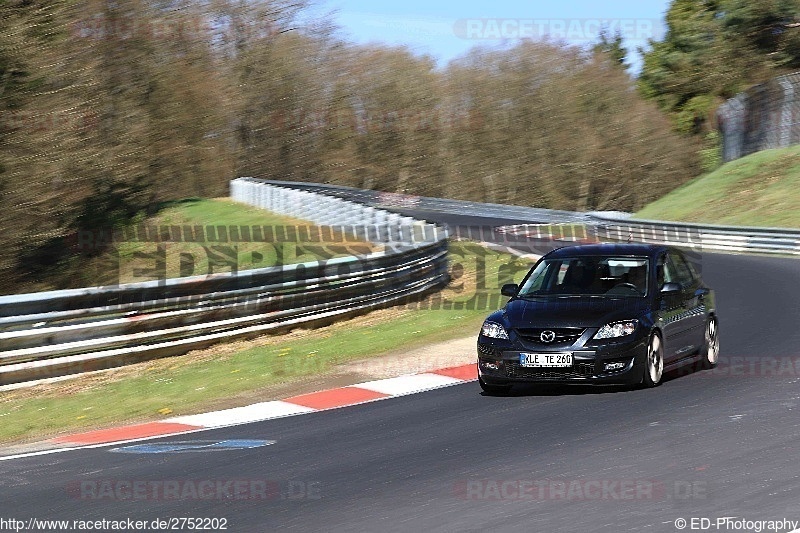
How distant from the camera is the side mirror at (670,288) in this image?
11.3m

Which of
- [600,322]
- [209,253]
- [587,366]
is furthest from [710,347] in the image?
[209,253]

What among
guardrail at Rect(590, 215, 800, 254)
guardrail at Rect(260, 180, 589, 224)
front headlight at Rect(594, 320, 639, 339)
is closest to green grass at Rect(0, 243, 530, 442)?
front headlight at Rect(594, 320, 639, 339)

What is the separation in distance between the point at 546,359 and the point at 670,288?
1.65m

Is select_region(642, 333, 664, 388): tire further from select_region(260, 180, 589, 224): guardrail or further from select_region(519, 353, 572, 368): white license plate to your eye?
select_region(260, 180, 589, 224): guardrail

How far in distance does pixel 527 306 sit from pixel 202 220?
1210 inches

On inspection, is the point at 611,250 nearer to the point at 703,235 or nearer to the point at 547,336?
the point at 547,336

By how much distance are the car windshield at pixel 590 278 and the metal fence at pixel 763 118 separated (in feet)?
119

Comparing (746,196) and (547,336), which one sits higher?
(547,336)

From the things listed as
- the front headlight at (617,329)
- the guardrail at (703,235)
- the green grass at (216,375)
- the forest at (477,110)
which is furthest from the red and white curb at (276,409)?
the forest at (477,110)

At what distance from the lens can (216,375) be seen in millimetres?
13461

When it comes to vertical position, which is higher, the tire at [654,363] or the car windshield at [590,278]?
the car windshield at [590,278]

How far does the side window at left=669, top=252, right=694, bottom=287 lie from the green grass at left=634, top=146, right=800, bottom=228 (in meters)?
27.3

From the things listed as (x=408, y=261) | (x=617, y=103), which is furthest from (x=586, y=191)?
(x=408, y=261)

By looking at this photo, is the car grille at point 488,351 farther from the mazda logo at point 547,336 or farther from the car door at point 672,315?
the car door at point 672,315
